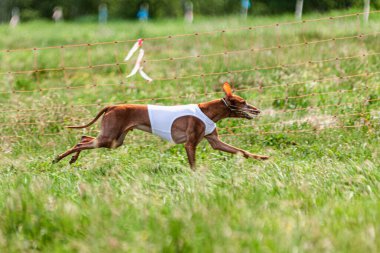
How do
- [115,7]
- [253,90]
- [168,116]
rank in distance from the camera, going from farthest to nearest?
[115,7]
[253,90]
[168,116]

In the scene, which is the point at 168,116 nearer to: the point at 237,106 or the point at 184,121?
the point at 184,121

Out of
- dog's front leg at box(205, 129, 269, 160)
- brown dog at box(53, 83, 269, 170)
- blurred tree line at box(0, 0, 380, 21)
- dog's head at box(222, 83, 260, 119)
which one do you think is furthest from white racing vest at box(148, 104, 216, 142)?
blurred tree line at box(0, 0, 380, 21)

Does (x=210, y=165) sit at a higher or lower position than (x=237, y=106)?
lower

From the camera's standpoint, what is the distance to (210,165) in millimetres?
7906

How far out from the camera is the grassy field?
5.20 meters

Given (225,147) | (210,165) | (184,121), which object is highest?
(184,121)

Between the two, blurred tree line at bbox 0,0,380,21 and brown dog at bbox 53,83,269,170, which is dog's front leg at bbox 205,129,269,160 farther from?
blurred tree line at bbox 0,0,380,21

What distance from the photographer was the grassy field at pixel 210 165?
520 centimetres

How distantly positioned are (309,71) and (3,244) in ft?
24.7

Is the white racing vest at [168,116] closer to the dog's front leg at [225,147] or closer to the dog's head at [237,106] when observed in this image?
the dog's front leg at [225,147]

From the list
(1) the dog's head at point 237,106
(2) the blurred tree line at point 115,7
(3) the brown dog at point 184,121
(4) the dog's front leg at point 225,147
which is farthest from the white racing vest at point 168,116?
(2) the blurred tree line at point 115,7

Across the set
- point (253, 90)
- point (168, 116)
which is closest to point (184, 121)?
point (168, 116)

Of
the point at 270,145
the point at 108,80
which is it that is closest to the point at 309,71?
the point at 270,145

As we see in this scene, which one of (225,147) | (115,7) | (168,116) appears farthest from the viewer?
(115,7)
